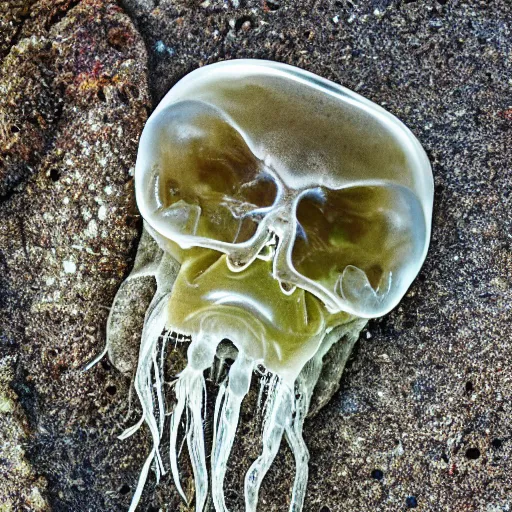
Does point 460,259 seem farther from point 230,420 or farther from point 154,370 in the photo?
point 154,370

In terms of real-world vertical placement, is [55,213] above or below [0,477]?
above

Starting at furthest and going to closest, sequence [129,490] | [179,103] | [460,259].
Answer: [129,490] < [460,259] < [179,103]

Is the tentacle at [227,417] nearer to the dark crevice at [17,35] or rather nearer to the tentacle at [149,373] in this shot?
the tentacle at [149,373]

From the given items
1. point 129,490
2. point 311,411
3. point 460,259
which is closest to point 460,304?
point 460,259

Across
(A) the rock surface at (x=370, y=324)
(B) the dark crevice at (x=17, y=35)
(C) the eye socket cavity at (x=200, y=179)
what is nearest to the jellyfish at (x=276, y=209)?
(C) the eye socket cavity at (x=200, y=179)

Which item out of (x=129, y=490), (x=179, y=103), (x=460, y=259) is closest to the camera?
(x=179, y=103)

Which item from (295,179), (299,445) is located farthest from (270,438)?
(295,179)

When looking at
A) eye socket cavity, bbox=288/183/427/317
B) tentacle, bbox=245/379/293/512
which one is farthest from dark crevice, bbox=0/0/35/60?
tentacle, bbox=245/379/293/512
